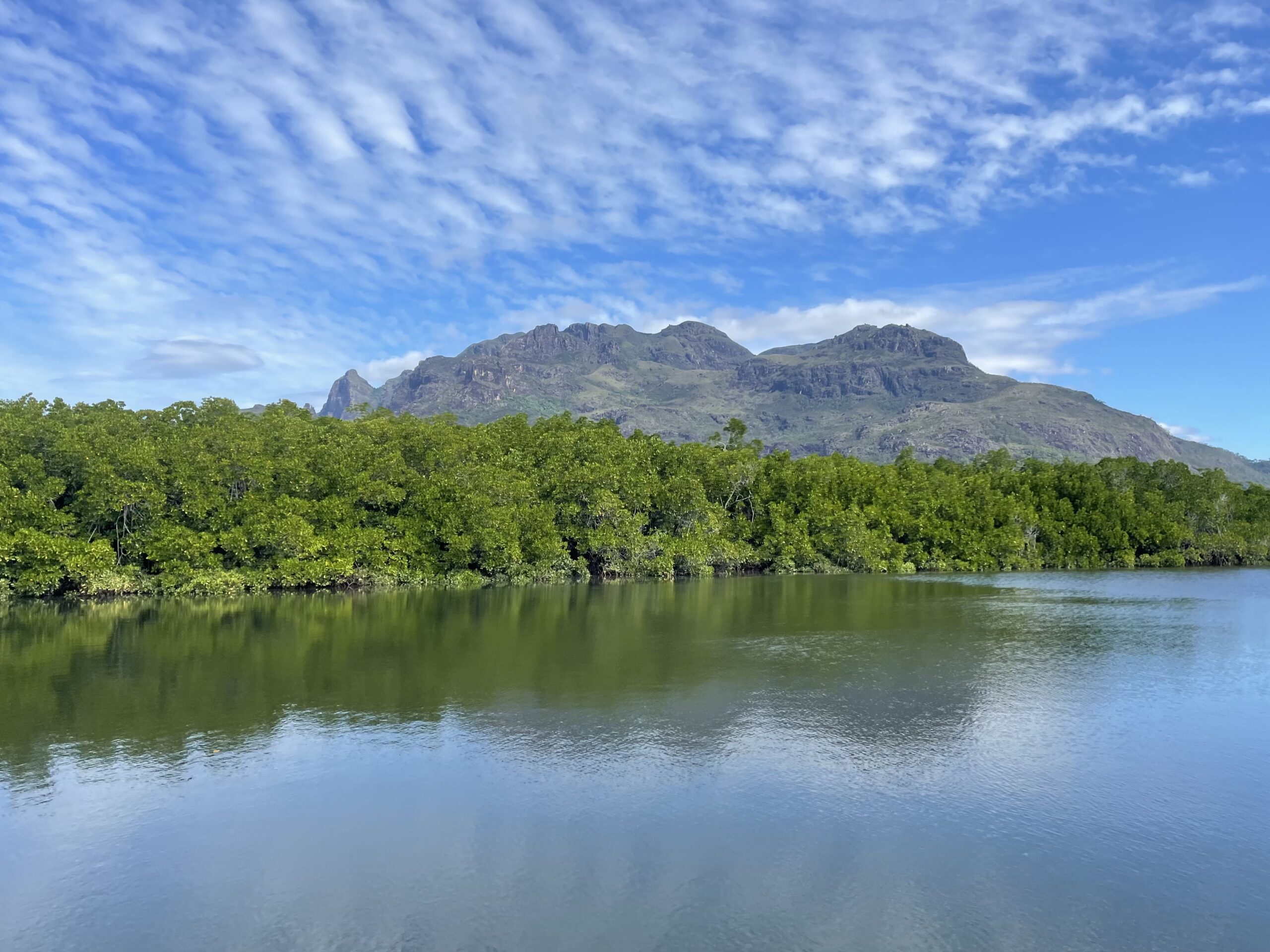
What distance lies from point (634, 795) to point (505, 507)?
47470 millimetres

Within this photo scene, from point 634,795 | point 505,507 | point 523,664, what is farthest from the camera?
Result: point 505,507

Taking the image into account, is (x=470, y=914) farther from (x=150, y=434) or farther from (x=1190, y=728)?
(x=150, y=434)

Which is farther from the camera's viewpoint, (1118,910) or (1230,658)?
(1230,658)

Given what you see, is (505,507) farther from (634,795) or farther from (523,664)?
(634,795)

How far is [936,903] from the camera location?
11.7 m

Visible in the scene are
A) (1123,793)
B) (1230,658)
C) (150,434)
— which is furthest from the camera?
(150,434)

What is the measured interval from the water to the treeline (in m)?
20.8

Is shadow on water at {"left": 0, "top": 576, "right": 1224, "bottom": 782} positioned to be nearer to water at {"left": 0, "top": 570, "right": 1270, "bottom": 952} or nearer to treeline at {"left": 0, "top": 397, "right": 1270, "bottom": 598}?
water at {"left": 0, "top": 570, "right": 1270, "bottom": 952}

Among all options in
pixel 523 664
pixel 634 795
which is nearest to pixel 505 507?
pixel 523 664

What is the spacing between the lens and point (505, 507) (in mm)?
61906

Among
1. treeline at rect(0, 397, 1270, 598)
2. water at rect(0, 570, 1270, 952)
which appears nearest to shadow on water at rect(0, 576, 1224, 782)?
water at rect(0, 570, 1270, 952)

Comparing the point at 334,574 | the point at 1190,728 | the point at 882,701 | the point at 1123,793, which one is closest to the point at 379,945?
the point at 1123,793

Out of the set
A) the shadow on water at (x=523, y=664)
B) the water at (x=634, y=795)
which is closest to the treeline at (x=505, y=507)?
the shadow on water at (x=523, y=664)

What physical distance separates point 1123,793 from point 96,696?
1075 inches
